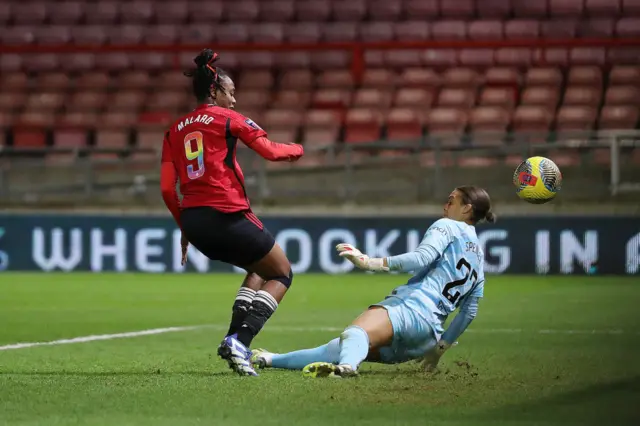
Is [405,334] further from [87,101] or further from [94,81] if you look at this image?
[94,81]

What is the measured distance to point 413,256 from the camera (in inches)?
263

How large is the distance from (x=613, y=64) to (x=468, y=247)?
13.1 meters

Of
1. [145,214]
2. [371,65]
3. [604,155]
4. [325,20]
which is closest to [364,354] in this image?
[604,155]

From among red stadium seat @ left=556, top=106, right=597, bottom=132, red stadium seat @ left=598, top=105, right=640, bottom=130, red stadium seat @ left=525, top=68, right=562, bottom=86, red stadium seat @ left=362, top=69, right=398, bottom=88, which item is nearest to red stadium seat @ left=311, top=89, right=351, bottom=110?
red stadium seat @ left=362, top=69, right=398, bottom=88

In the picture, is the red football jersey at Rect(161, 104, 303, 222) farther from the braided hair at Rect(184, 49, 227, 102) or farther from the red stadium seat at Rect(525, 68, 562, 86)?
the red stadium seat at Rect(525, 68, 562, 86)

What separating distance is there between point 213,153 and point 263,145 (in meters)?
0.32

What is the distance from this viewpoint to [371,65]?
67.9ft

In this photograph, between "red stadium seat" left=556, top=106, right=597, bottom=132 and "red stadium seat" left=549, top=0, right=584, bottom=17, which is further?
"red stadium seat" left=549, top=0, right=584, bottom=17

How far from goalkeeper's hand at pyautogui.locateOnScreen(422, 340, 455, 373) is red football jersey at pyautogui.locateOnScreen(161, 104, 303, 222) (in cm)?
132

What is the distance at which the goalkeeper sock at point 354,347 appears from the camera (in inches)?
259

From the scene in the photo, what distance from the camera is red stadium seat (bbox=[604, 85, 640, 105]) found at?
18.0 m

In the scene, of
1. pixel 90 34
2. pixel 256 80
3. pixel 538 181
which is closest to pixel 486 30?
pixel 256 80

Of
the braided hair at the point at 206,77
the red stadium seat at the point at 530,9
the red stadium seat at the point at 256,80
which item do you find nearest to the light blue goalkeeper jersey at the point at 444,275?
the braided hair at the point at 206,77

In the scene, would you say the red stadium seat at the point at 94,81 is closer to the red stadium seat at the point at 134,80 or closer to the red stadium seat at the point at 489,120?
the red stadium seat at the point at 134,80
